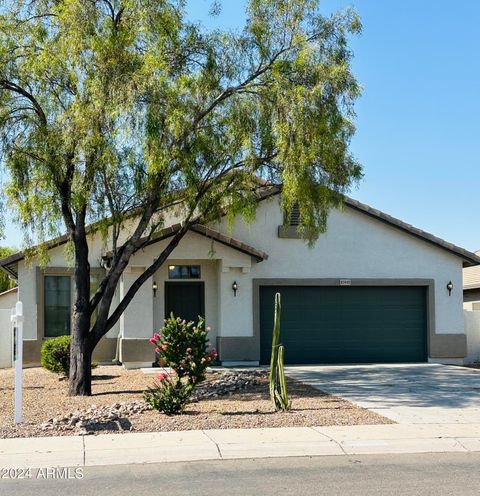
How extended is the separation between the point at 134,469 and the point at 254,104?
324 inches

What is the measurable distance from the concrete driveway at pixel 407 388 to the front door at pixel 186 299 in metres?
3.15

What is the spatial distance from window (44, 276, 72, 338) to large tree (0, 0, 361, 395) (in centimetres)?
504

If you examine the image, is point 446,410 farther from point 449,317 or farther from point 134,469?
point 449,317

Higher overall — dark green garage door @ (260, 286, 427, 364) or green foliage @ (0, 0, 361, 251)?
green foliage @ (0, 0, 361, 251)

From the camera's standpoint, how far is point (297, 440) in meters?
9.33

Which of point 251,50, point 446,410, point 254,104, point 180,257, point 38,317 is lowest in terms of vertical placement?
point 446,410

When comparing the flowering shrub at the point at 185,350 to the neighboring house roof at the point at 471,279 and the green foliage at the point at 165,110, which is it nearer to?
the green foliage at the point at 165,110

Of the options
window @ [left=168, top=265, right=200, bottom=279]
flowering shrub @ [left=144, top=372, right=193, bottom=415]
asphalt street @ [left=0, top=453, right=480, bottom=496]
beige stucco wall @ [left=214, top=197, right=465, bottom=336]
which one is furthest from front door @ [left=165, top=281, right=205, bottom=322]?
asphalt street @ [left=0, top=453, right=480, bottom=496]

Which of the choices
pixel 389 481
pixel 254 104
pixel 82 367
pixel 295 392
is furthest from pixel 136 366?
pixel 389 481

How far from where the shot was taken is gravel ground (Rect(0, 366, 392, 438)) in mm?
10352

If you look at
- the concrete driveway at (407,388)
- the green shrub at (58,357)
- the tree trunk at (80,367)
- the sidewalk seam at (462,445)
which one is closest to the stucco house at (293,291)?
the concrete driveway at (407,388)

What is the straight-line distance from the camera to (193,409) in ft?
39.0

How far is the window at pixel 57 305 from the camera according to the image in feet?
64.1
